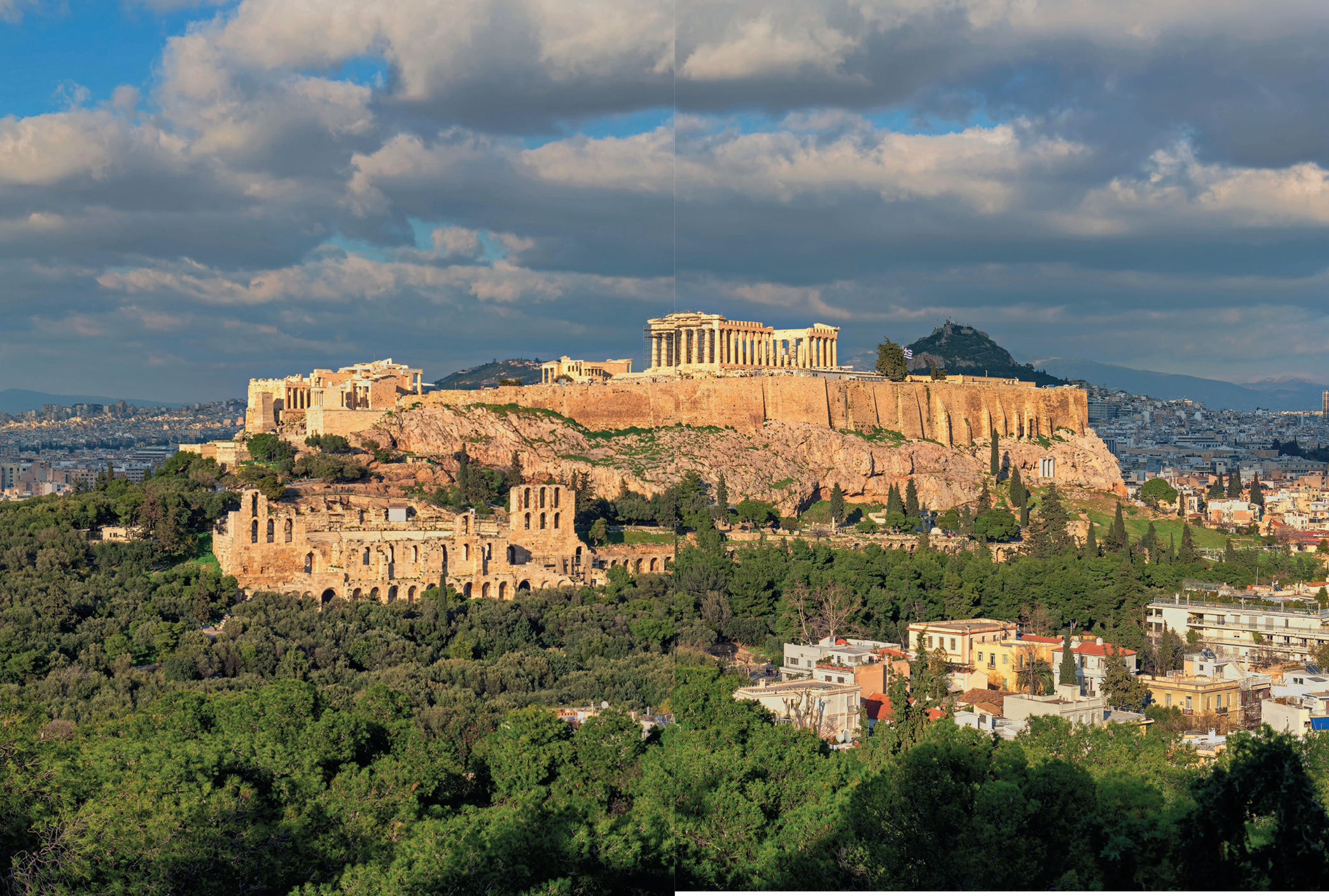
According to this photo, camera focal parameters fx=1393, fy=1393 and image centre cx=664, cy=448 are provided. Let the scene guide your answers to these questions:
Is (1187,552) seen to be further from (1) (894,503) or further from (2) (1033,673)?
(2) (1033,673)

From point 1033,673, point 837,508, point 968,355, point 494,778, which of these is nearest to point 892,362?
point 837,508

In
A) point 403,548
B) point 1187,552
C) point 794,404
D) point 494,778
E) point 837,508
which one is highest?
point 794,404

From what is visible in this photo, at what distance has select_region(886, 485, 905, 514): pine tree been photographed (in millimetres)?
71938

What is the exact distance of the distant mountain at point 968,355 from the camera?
16888 cm

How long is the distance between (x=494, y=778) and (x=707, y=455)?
4914 centimetres

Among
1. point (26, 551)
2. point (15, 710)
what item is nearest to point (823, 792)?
point (15, 710)

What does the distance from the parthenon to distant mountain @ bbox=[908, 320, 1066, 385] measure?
207ft

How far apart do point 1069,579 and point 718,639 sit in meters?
14.8

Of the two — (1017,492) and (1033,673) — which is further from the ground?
(1017,492)

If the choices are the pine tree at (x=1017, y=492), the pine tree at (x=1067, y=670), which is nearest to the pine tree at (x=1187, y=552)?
the pine tree at (x=1017, y=492)

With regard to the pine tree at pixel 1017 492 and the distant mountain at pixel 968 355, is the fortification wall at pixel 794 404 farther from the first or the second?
the distant mountain at pixel 968 355

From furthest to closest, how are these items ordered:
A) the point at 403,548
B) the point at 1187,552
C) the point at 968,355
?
the point at 968,355
the point at 1187,552
the point at 403,548

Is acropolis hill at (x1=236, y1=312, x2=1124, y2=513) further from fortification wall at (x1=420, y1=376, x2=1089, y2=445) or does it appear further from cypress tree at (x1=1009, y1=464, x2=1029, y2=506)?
cypress tree at (x1=1009, y1=464, x2=1029, y2=506)

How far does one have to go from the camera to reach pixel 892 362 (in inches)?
3612
